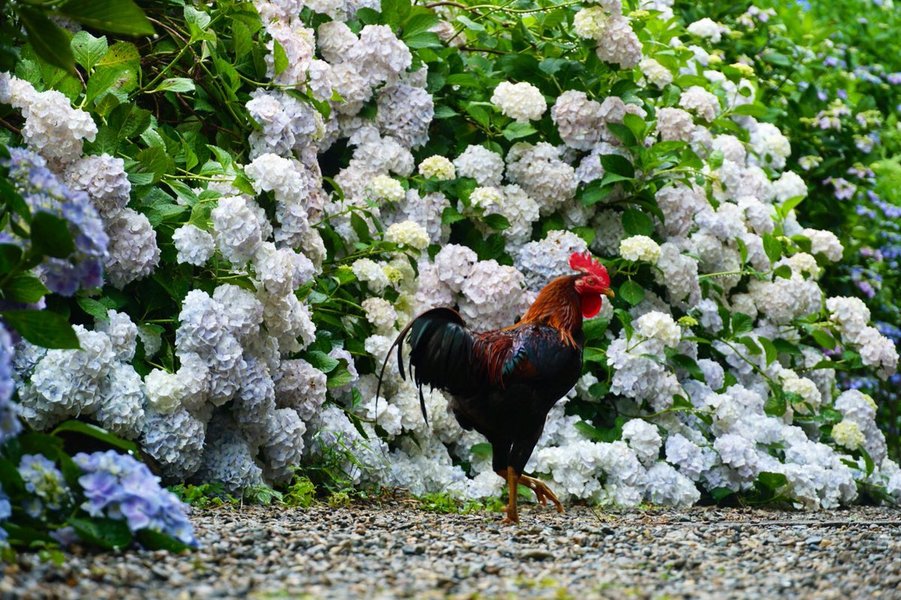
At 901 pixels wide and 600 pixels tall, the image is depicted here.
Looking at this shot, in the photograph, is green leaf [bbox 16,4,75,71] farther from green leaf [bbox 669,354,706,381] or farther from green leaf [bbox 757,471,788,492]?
green leaf [bbox 757,471,788,492]

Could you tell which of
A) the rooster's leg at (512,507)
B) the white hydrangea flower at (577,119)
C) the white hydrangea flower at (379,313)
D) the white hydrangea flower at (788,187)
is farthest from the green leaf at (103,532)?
the white hydrangea flower at (788,187)

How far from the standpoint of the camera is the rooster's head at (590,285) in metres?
4.46

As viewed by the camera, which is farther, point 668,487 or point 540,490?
point 668,487

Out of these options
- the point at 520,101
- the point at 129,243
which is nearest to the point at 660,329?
the point at 520,101

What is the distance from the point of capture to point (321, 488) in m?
4.82

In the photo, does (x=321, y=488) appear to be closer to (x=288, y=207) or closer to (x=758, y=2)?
(x=288, y=207)

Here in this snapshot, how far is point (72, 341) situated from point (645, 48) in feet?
13.7

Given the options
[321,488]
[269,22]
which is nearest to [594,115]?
[269,22]

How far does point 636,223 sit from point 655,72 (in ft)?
2.90

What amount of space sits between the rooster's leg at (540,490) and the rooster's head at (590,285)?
27.0 inches

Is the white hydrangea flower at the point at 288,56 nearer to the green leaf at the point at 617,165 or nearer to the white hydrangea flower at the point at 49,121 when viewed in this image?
the white hydrangea flower at the point at 49,121

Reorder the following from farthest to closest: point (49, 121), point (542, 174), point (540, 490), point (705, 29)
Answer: point (705, 29)
point (542, 174)
point (540, 490)
point (49, 121)

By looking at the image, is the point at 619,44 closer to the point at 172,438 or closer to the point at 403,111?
the point at 403,111

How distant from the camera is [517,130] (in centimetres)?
553
